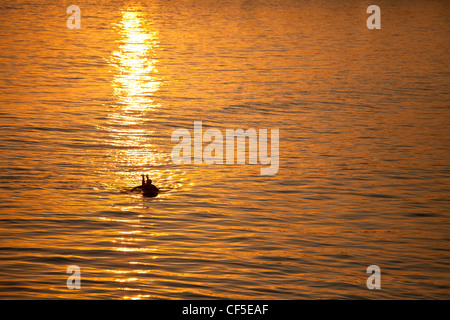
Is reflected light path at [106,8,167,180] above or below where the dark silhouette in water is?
above

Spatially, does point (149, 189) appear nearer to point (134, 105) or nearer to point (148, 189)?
point (148, 189)

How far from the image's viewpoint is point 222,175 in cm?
2178

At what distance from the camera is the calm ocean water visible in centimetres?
1480

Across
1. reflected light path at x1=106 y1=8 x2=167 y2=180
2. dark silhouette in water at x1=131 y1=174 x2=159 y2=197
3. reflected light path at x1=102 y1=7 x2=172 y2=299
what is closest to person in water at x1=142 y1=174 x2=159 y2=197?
dark silhouette in water at x1=131 y1=174 x2=159 y2=197

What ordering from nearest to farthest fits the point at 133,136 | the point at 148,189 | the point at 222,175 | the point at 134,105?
the point at 148,189, the point at 222,175, the point at 133,136, the point at 134,105

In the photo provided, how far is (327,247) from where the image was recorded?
1642 centimetres

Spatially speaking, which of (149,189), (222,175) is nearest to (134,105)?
(222,175)

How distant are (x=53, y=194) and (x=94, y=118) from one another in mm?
9502

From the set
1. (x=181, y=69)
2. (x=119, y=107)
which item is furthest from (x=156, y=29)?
(x=119, y=107)

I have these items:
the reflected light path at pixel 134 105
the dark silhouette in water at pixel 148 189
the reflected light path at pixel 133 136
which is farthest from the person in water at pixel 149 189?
the reflected light path at pixel 134 105

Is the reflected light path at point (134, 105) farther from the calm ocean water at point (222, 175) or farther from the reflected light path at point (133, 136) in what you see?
the calm ocean water at point (222, 175)

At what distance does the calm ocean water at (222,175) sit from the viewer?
48.6 feet

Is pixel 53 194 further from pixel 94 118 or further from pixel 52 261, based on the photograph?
pixel 94 118

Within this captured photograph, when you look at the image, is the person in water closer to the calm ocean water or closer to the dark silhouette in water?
the dark silhouette in water
